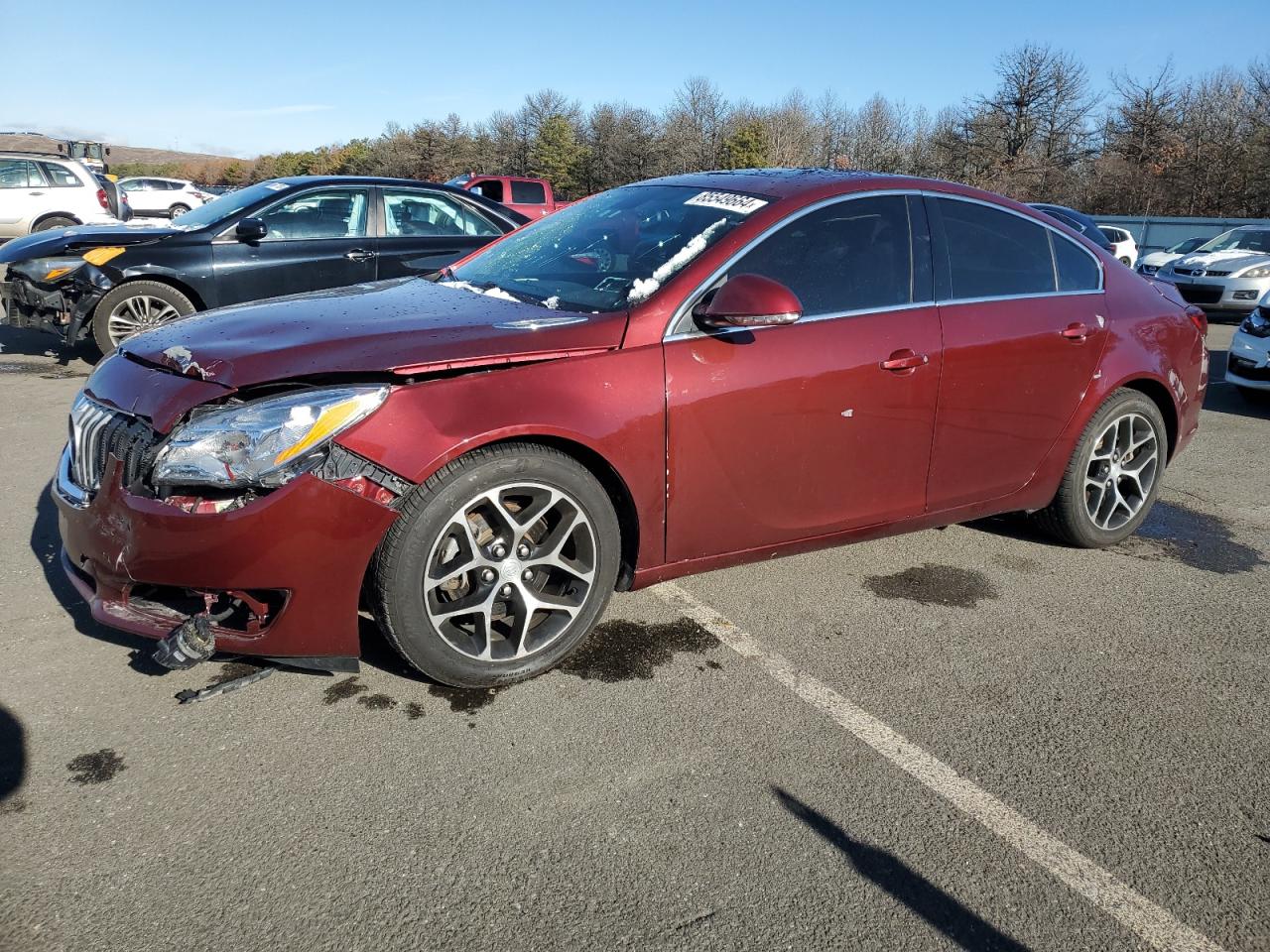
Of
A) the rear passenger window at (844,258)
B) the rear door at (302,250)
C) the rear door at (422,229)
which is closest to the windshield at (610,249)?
the rear passenger window at (844,258)

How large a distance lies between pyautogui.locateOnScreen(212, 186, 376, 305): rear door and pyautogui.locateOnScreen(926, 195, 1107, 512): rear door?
17.5 feet

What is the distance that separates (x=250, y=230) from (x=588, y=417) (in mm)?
5423

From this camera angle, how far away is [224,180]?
253 feet

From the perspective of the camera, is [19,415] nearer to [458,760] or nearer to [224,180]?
[458,760]

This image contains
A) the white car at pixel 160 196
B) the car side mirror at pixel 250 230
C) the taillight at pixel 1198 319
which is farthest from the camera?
the white car at pixel 160 196

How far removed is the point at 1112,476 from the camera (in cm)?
448

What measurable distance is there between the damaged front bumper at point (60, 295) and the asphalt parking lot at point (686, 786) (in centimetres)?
423

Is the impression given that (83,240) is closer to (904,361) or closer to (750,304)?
(750,304)

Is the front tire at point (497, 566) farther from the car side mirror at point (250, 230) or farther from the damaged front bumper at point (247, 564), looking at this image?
the car side mirror at point (250, 230)

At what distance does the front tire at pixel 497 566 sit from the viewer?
2.80 meters

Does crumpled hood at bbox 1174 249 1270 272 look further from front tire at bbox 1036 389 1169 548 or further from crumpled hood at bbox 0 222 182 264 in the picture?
crumpled hood at bbox 0 222 182 264

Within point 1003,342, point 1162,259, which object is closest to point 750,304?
point 1003,342

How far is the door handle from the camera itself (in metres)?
3.59

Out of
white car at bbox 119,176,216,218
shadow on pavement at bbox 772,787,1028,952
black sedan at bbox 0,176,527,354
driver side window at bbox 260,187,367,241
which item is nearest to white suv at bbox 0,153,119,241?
black sedan at bbox 0,176,527,354
